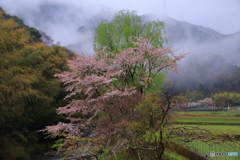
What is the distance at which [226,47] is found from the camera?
974 cm

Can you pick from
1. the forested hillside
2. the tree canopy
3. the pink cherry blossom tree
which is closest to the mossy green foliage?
the pink cherry blossom tree

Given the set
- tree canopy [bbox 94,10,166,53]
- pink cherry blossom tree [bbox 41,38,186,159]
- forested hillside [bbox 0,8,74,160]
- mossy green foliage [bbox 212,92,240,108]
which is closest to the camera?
pink cherry blossom tree [bbox 41,38,186,159]

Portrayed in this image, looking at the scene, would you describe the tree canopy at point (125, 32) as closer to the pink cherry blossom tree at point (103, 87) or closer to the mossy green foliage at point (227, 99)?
the pink cherry blossom tree at point (103, 87)

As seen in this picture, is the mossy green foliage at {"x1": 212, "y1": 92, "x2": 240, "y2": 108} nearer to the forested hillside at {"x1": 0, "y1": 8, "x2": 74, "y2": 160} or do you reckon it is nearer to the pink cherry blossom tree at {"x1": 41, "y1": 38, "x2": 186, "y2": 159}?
the pink cherry blossom tree at {"x1": 41, "y1": 38, "x2": 186, "y2": 159}

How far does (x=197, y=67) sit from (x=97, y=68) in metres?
4.42

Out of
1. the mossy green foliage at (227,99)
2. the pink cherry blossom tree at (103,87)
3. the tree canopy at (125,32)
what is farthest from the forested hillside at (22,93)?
the mossy green foliage at (227,99)

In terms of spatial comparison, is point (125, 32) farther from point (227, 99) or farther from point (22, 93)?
point (22, 93)

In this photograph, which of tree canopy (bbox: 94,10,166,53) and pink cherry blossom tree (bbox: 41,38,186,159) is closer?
pink cherry blossom tree (bbox: 41,38,186,159)

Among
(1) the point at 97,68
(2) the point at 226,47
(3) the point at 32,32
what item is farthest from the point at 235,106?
(3) the point at 32,32

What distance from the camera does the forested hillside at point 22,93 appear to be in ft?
29.8

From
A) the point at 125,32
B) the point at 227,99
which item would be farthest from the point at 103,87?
the point at 227,99

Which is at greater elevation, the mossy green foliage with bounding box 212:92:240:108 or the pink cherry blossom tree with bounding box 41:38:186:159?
the pink cherry blossom tree with bounding box 41:38:186:159

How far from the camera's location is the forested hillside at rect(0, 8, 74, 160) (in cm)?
907

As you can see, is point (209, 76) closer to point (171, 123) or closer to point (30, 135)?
point (171, 123)
